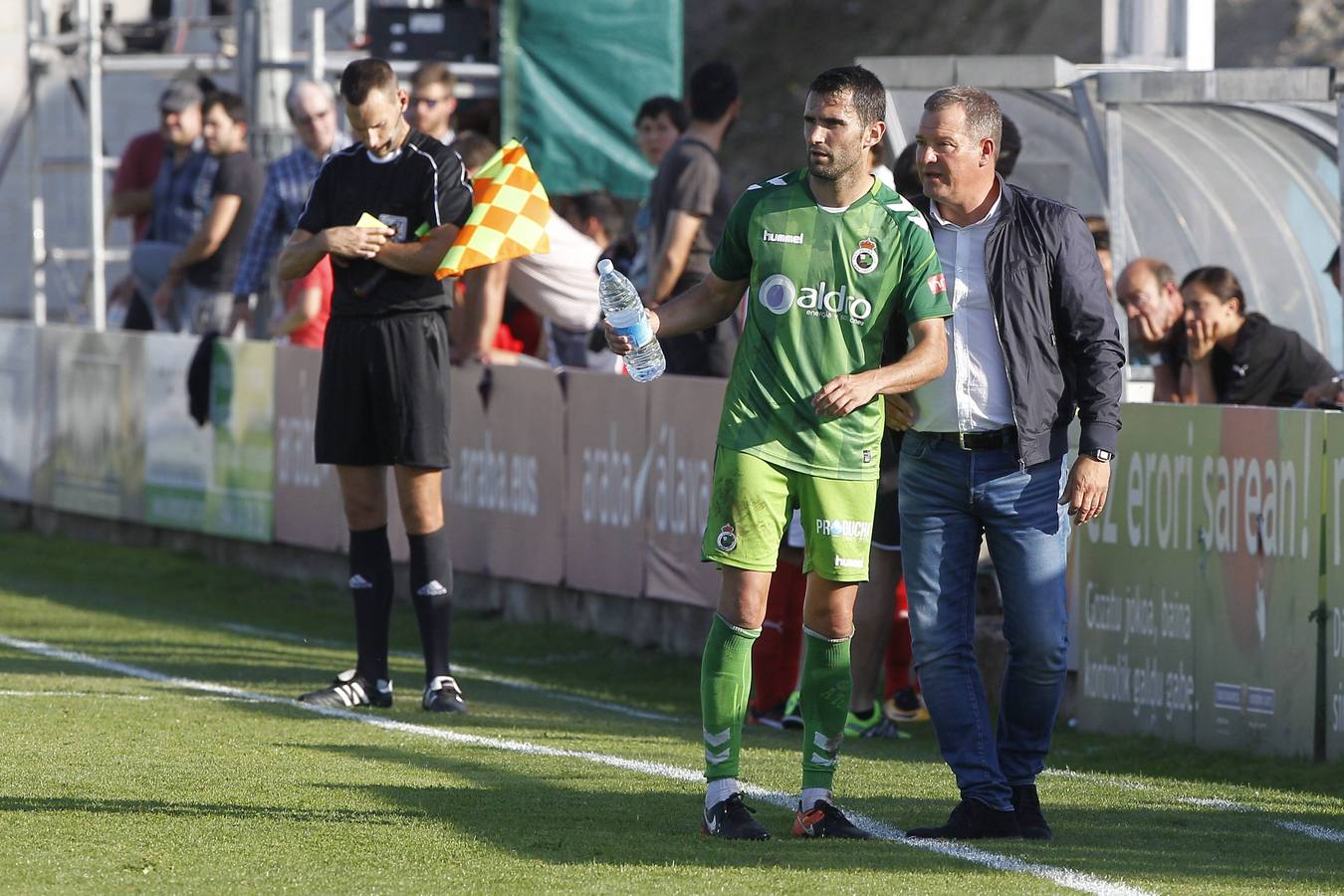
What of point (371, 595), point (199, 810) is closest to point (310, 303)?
point (371, 595)

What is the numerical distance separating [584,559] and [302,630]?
1.64m

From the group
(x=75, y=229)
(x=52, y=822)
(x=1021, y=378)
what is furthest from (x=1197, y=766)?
(x=75, y=229)

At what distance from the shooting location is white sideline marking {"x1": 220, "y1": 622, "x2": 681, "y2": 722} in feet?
32.9

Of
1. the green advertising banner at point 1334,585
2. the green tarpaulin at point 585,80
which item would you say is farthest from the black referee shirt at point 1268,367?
the green tarpaulin at point 585,80

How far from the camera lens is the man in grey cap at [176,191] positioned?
15805 mm

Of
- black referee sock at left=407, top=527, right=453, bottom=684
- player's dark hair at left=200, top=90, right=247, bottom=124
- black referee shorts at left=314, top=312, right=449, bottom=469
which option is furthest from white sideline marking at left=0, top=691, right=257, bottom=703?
player's dark hair at left=200, top=90, right=247, bottom=124

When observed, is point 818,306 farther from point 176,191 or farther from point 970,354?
point 176,191

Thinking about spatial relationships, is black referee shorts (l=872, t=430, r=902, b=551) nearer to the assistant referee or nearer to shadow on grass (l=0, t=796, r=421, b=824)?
the assistant referee

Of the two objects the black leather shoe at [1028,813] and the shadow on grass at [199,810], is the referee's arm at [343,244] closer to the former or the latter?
the shadow on grass at [199,810]

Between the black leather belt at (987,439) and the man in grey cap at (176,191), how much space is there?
9.87m

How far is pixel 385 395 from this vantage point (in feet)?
30.0

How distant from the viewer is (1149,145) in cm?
1172

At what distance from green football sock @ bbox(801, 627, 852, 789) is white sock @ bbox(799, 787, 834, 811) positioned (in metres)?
0.01

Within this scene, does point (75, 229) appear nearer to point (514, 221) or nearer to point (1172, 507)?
point (514, 221)
